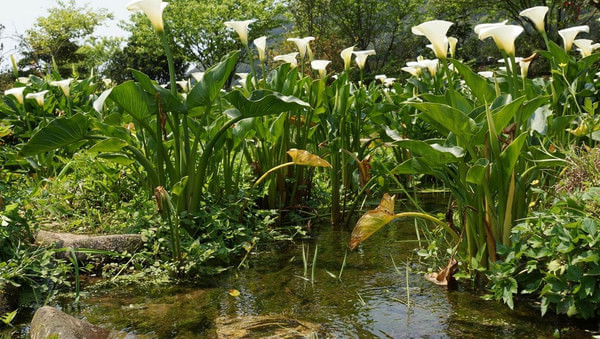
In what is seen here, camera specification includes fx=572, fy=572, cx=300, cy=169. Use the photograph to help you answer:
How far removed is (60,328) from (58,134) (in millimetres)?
1176

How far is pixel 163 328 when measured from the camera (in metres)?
2.34

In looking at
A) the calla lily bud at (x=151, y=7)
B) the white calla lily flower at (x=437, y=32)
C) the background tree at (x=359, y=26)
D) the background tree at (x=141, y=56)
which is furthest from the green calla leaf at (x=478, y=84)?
the background tree at (x=141, y=56)

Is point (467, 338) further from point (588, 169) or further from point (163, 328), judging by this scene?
point (163, 328)

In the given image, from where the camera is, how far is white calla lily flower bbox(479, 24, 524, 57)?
7.75 ft

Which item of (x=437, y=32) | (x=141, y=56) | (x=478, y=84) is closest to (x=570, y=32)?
(x=478, y=84)

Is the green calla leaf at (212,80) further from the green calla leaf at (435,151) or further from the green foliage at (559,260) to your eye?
the green foliage at (559,260)

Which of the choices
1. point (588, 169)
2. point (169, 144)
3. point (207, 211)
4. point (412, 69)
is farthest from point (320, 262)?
point (412, 69)

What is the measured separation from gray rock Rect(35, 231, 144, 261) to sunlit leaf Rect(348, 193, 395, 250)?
135 centimetres

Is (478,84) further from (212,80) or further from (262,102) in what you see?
(212,80)

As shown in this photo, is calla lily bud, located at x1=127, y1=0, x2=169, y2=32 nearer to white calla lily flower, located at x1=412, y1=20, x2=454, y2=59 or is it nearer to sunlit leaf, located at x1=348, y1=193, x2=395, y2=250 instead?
white calla lily flower, located at x1=412, y1=20, x2=454, y2=59

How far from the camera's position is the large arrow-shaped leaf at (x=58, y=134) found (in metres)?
2.84

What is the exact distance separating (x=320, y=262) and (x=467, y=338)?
4.14 feet

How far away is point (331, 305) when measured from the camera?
2549 millimetres

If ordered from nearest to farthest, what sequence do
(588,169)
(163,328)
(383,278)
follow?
(163,328) < (588,169) < (383,278)
